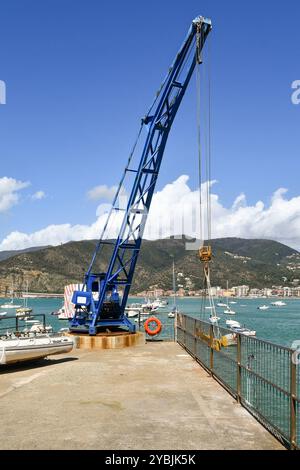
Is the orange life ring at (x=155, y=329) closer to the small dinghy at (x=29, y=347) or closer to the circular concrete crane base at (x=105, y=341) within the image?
the circular concrete crane base at (x=105, y=341)

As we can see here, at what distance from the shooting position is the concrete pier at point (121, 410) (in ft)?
21.6

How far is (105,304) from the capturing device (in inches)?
822

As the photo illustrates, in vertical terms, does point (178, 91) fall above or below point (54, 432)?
above

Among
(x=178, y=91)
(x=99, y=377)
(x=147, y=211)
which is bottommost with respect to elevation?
(x=99, y=377)

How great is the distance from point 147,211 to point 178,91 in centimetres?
627

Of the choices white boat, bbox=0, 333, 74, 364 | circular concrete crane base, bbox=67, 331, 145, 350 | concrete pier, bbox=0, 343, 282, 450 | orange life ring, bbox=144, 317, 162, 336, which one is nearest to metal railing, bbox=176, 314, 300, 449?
concrete pier, bbox=0, 343, 282, 450

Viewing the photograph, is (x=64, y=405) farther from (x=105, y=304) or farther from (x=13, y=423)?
(x=105, y=304)

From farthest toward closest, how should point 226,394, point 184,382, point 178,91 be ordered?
point 178,91 → point 184,382 → point 226,394

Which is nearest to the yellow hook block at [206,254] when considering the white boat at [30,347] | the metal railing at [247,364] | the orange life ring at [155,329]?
the metal railing at [247,364]

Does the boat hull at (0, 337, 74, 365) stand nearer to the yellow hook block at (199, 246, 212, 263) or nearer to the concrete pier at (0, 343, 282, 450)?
the concrete pier at (0, 343, 282, 450)

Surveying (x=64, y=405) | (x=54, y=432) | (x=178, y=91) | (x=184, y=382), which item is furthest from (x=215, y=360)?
(x=178, y=91)

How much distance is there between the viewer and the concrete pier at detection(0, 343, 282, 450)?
21.6ft

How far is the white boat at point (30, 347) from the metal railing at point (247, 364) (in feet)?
14.6
